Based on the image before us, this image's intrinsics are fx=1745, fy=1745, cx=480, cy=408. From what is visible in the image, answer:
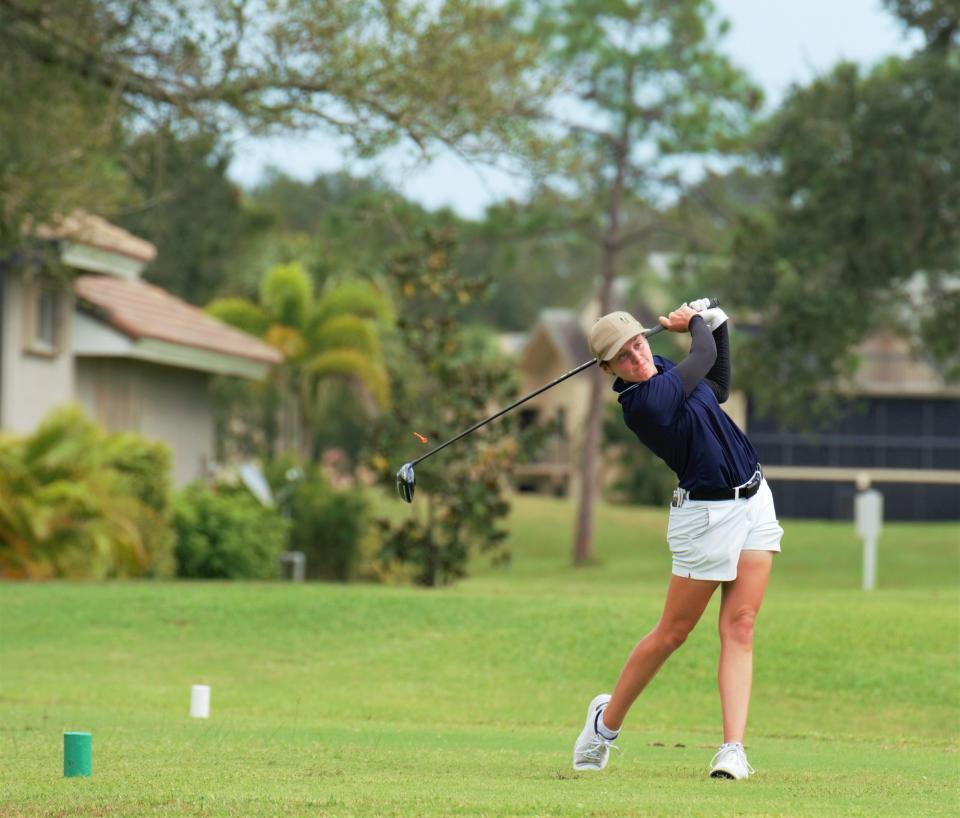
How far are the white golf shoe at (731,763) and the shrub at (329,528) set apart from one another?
74.1 ft

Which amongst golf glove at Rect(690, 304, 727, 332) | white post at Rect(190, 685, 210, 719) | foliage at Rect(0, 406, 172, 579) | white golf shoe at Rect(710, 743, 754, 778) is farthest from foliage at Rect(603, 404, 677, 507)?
white golf shoe at Rect(710, 743, 754, 778)

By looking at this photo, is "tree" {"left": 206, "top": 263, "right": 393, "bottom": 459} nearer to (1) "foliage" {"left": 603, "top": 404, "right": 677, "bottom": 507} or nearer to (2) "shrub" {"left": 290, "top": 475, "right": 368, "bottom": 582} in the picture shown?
(2) "shrub" {"left": 290, "top": 475, "right": 368, "bottom": 582}

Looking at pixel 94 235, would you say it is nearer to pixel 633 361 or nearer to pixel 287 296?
pixel 287 296

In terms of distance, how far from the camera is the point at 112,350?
25.9 metres

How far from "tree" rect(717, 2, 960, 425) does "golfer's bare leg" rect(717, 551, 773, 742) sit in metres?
21.0

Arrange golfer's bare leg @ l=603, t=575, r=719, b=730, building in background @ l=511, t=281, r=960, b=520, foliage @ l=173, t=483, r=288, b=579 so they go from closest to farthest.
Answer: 1. golfer's bare leg @ l=603, t=575, r=719, b=730
2. foliage @ l=173, t=483, r=288, b=579
3. building in background @ l=511, t=281, r=960, b=520

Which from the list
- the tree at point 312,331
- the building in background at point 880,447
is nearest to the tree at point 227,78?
the tree at point 312,331

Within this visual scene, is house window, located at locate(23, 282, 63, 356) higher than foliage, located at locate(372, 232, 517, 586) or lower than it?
higher

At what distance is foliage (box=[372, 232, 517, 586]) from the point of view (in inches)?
816

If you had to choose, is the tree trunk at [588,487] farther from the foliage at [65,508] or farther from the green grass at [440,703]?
the green grass at [440,703]

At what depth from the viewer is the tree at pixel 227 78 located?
17.8 meters

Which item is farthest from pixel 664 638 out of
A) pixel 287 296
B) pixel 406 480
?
pixel 287 296

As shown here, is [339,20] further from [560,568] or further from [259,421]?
[259,421]

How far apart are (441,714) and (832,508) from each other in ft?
130
